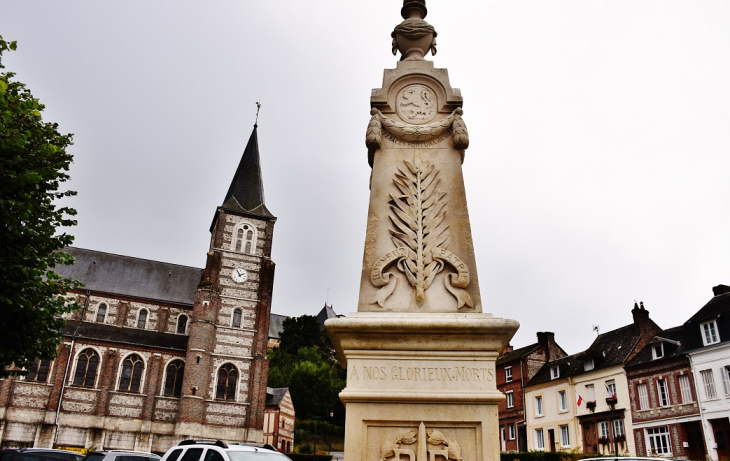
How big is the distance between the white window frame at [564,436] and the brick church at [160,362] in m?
22.5

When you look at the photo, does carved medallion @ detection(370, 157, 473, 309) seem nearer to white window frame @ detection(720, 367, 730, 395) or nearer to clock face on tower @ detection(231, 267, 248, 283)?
white window frame @ detection(720, 367, 730, 395)

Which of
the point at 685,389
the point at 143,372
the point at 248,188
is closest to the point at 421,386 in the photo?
the point at 685,389

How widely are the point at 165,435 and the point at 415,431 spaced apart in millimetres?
43444

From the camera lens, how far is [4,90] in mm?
10258

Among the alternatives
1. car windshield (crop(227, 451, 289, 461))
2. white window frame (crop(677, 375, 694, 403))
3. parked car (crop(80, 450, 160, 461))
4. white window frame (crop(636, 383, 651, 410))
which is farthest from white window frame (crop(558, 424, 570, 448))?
car windshield (crop(227, 451, 289, 461))

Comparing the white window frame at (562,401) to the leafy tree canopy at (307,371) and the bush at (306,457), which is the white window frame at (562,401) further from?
the leafy tree canopy at (307,371)

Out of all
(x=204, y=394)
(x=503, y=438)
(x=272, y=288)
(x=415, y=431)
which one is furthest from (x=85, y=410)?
(x=415, y=431)

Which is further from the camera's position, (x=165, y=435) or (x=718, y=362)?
(x=165, y=435)

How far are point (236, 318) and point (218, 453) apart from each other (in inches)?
1534

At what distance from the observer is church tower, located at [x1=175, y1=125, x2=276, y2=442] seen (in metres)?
41.1

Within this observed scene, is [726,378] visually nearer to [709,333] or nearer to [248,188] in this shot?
[709,333]

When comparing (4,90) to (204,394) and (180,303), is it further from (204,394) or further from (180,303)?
(180,303)

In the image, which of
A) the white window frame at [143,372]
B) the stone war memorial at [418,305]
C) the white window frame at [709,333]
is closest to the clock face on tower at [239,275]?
the white window frame at [143,372]

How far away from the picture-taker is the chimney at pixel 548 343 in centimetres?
4203
